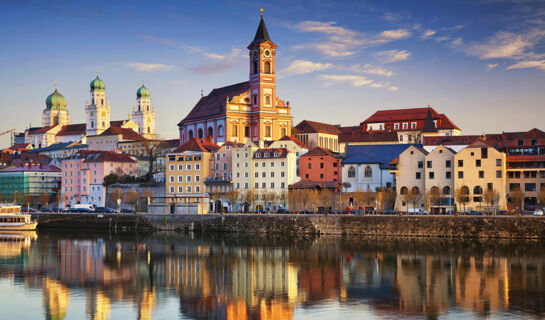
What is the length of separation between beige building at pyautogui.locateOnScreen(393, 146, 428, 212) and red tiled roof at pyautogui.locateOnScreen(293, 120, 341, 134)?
142ft

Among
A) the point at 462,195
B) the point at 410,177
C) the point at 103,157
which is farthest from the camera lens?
the point at 103,157

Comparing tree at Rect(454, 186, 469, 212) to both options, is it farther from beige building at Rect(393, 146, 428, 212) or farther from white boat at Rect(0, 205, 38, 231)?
white boat at Rect(0, 205, 38, 231)

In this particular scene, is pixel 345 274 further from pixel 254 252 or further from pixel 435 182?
pixel 435 182

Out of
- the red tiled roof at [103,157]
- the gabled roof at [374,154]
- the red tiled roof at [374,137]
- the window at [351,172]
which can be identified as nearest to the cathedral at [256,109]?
the red tiled roof at [374,137]

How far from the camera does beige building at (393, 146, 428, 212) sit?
277 feet

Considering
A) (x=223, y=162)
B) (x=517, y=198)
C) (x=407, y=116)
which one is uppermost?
(x=407, y=116)

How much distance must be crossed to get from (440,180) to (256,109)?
46266 mm

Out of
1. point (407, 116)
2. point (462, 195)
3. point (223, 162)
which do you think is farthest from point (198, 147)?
point (407, 116)

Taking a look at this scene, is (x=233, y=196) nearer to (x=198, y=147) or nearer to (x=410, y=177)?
(x=198, y=147)

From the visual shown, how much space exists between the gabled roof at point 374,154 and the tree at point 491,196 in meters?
15.0

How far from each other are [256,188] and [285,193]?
5.26 meters

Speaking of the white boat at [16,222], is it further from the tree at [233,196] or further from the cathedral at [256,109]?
the cathedral at [256,109]

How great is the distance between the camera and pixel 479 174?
81.2m

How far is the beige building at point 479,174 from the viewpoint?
3152 inches
